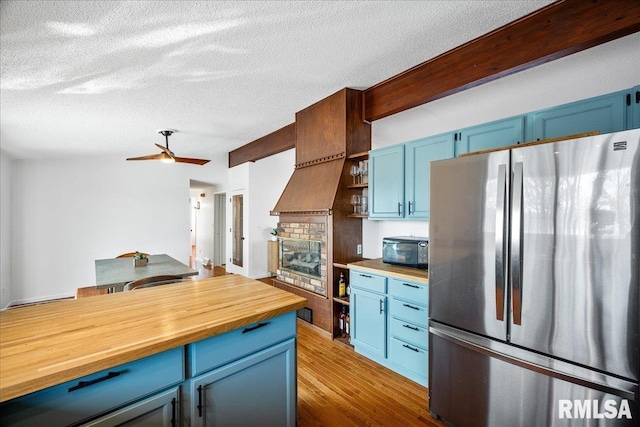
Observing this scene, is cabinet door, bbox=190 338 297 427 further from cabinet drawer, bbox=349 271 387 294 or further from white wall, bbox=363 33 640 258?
white wall, bbox=363 33 640 258

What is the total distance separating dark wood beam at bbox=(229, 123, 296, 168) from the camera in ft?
15.1

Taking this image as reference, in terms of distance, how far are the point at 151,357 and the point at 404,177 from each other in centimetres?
245

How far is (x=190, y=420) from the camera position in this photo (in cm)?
126

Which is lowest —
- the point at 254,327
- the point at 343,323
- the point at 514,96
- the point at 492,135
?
the point at 343,323

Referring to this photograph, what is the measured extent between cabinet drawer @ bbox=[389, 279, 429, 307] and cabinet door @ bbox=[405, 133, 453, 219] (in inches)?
25.0

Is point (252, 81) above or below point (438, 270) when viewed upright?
above

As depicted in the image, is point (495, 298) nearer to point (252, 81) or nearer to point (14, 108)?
point (252, 81)

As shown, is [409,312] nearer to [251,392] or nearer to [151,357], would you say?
[251,392]

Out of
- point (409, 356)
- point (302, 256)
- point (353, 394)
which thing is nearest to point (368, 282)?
point (409, 356)

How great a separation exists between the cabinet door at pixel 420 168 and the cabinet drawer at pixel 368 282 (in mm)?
661

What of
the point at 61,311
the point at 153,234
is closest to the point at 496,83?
the point at 61,311

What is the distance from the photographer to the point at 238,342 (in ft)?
4.62

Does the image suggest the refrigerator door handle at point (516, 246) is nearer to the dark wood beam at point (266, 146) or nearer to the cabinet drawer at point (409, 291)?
the cabinet drawer at point (409, 291)

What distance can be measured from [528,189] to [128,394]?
2075 mm
